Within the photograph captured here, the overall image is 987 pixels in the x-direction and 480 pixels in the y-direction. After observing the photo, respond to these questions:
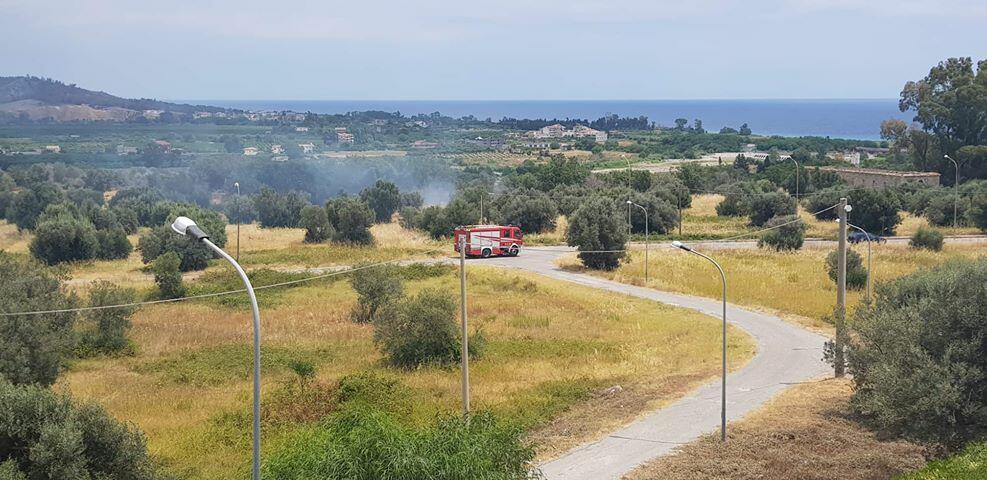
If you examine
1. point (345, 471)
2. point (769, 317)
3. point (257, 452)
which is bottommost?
point (769, 317)

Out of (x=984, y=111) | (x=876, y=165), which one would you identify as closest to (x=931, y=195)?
(x=984, y=111)

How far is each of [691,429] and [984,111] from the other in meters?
80.2

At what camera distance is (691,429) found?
67.0 ft

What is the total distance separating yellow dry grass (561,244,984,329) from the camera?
37281mm

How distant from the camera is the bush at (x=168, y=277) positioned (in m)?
37.2

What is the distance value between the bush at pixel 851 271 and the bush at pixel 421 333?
1989 cm

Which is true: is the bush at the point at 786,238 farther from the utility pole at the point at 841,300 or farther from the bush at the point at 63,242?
the bush at the point at 63,242

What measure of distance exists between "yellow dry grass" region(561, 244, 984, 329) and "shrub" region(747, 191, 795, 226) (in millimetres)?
10135

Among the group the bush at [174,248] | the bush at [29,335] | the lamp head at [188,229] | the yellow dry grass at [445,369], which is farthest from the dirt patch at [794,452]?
the bush at [174,248]

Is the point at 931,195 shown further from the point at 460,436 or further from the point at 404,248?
the point at 460,436

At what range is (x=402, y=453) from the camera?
12375 millimetres

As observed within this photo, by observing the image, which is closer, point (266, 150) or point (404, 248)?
point (404, 248)

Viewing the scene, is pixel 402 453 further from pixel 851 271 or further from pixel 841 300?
pixel 851 271

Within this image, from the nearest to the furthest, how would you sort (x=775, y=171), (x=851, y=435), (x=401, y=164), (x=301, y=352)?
1. (x=851, y=435)
2. (x=301, y=352)
3. (x=775, y=171)
4. (x=401, y=164)
